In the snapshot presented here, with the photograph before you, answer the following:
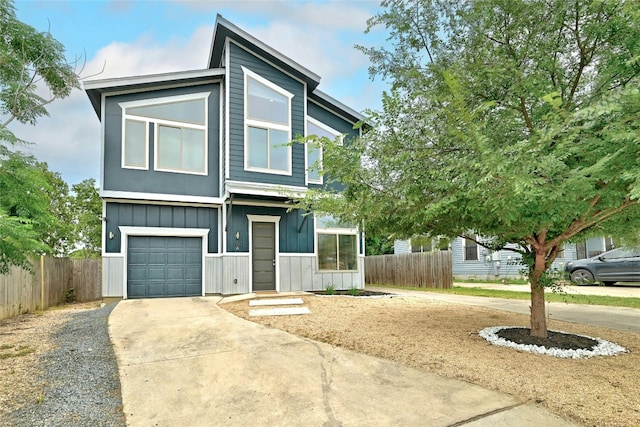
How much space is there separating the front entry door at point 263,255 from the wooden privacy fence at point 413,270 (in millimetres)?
5983

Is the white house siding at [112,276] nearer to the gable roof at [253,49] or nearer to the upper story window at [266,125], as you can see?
the upper story window at [266,125]

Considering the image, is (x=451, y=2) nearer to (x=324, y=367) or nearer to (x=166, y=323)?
(x=324, y=367)

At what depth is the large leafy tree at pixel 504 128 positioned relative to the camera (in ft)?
11.0

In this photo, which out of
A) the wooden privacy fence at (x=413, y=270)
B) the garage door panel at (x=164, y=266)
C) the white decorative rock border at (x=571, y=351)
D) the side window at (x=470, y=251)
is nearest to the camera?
the white decorative rock border at (x=571, y=351)

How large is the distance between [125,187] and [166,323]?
5.18 metres

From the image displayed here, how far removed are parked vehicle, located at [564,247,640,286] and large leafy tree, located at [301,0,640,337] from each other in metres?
10.3

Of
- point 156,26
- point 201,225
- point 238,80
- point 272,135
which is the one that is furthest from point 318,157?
point 156,26

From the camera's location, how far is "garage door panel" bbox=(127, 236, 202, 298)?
416 inches

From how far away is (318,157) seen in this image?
12445mm

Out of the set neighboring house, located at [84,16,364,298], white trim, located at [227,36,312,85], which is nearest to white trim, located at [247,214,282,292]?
neighboring house, located at [84,16,364,298]

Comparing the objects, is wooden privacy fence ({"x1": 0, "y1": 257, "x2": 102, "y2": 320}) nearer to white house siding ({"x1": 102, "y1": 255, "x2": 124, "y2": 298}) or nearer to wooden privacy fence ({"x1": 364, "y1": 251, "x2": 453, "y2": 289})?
white house siding ({"x1": 102, "y1": 255, "x2": 124, "y2": 298})

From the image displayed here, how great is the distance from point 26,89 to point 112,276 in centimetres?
561

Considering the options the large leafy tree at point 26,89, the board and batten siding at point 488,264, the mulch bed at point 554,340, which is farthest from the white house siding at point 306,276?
the board and batten siding at point 488,264

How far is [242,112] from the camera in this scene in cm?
1119
